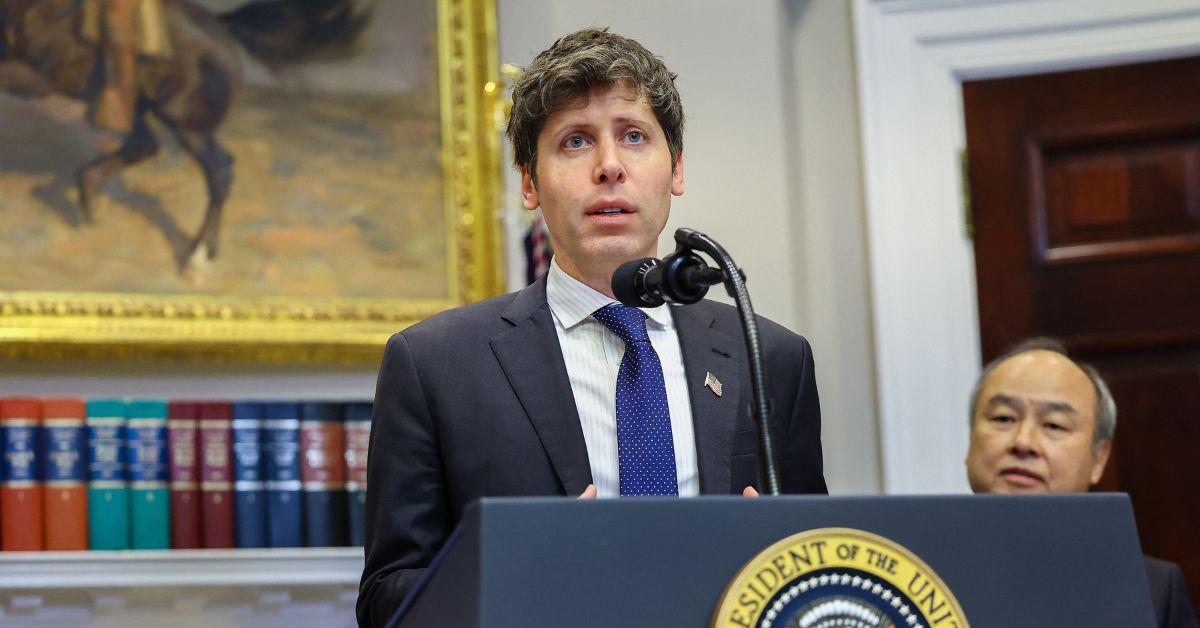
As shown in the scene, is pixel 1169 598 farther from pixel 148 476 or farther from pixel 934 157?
pixel 148 476

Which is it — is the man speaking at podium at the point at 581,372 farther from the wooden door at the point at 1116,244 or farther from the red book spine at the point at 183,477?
the wooden door at the point at 1116,244

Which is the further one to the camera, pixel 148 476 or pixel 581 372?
pixel 148 476

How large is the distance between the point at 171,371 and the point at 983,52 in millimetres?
1973

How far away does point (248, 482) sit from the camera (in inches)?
115

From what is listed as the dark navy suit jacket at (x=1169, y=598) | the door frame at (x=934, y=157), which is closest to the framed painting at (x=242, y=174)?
the door frame at (x=934, y=157)

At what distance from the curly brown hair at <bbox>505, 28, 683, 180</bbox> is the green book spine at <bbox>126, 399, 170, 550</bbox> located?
1.38m

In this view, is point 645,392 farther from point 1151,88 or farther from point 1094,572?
point 1151,88

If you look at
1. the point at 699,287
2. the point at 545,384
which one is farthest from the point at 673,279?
the point at 545,384

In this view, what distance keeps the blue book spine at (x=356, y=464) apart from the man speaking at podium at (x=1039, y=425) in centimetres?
124

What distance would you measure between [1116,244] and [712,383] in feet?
6.28

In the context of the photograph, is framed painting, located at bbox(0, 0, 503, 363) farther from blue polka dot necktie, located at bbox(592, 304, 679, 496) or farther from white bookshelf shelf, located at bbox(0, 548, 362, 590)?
blue polka dot necktie, located at bbox(592, 304, 679, 496)

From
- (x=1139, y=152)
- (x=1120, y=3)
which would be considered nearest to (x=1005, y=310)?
(x=1139, y=152)

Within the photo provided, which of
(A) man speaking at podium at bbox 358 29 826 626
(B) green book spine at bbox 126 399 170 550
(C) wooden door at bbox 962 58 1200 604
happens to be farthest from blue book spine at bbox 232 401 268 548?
(C) wooden door at bbox 962 58 1200 604

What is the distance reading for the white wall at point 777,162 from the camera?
3258 millimetres
